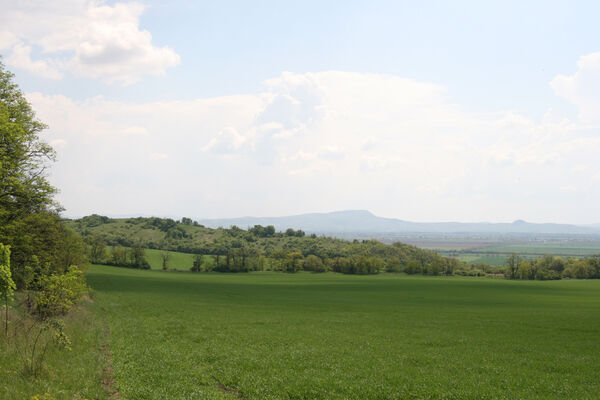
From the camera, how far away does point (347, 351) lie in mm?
26781

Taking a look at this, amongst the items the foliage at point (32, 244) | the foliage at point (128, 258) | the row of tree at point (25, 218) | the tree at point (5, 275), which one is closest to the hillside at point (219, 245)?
the foliage at point (128, 258)

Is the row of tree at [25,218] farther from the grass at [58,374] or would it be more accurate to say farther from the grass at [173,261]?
the grass at [173,261]

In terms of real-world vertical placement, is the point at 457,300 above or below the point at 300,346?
below

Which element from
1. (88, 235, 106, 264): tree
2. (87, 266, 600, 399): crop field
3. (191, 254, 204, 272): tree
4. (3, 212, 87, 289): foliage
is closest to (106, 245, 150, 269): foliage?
(88, 235, 106, 264): tree

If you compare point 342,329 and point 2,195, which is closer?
point 2,195

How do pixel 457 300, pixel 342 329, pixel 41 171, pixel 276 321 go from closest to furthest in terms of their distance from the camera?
pixel 41 171
pixel 342 329
pixel 276 321
pixel 457 300

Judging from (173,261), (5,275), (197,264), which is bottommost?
(173,261)

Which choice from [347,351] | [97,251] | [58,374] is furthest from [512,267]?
[97,251]

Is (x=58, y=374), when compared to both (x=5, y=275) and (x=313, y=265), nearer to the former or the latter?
(x=5, y=275)

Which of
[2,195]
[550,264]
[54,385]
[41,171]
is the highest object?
[41,171]

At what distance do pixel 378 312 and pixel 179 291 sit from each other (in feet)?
136

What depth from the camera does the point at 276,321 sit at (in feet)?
134

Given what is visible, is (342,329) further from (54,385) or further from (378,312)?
(54,385)

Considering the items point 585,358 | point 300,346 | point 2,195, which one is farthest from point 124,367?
point 585,358
